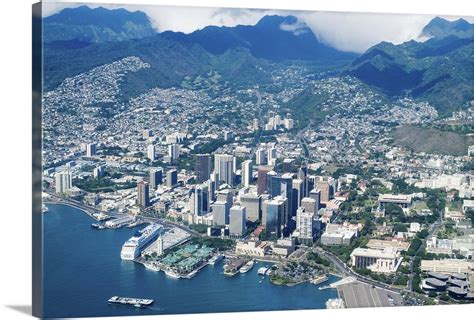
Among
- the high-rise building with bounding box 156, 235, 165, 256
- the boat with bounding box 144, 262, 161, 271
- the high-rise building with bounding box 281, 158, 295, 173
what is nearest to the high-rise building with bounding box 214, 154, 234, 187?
the high-rise building with bounding box 281, 158, 295, 173

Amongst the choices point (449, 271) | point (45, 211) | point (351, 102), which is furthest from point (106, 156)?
point (449, 271)

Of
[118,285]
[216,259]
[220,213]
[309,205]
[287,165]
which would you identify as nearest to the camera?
[118,285]

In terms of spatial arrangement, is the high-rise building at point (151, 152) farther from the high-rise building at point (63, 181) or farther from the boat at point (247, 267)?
the boat at point (247, 267)

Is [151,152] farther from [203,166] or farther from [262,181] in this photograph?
[262,181]

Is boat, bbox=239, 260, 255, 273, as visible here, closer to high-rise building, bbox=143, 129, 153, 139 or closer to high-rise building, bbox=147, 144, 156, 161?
high-rise building, bbox=147, 144, 156, 161

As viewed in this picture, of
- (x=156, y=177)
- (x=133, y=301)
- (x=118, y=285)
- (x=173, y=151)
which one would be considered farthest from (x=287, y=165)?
(x=133, y=301)

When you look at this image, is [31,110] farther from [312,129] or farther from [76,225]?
[312,129]
